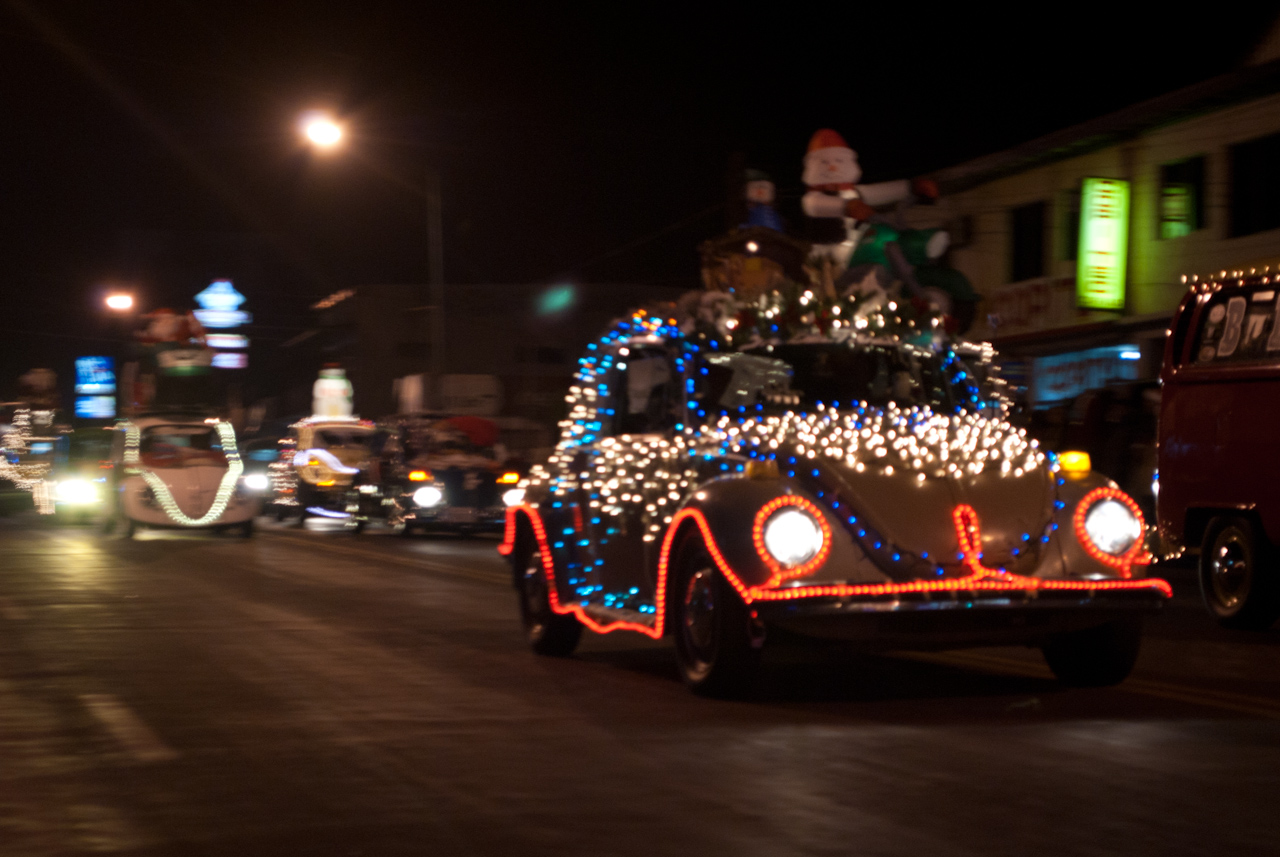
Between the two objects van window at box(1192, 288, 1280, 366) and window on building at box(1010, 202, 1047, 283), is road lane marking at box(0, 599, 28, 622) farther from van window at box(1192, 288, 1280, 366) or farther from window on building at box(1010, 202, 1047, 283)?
window on building at box(1010, 202, 1047, 283)

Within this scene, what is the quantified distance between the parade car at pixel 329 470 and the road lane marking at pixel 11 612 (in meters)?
11.3

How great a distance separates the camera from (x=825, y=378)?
348 inches

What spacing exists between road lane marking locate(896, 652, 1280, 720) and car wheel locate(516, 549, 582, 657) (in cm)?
202

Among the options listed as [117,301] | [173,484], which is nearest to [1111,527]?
[173,484]

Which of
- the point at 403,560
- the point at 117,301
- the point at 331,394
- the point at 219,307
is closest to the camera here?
the point at 403,560

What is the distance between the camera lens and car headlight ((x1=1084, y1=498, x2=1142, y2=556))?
793cm

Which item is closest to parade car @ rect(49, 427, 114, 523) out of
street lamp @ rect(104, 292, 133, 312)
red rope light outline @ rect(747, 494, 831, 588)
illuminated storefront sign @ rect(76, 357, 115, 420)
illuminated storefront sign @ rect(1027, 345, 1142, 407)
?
illuminated storefront sign @ rect(1027, 345, 1142, 407)

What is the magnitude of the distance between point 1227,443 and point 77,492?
22.2 m

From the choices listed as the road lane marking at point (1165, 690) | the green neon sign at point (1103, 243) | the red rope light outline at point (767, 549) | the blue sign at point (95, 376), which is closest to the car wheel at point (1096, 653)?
the road lane marking at point (1165, 690)

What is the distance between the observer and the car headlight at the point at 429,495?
23.6m

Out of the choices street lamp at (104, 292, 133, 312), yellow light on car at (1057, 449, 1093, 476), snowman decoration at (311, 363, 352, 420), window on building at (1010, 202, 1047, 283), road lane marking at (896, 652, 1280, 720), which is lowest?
road lane marking at (896, 652, 1280, 720)

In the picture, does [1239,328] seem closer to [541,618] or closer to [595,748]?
[541,618]

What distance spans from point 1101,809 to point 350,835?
240 cm

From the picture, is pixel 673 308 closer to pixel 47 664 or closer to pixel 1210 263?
pixel 47 664
